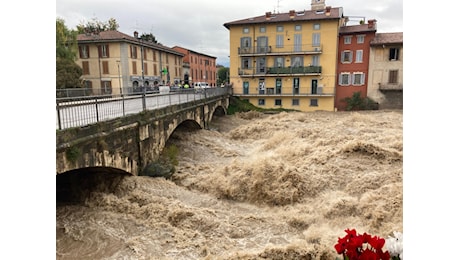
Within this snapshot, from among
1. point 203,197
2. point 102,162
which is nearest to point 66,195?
point 102,162

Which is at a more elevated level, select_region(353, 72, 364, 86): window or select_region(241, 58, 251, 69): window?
select_region(241, 58, 251, 69): window

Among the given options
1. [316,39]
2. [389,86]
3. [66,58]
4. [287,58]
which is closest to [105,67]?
[66,58]

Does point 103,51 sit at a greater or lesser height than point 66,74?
greater

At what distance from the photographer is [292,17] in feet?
110

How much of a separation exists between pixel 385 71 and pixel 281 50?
11.0m

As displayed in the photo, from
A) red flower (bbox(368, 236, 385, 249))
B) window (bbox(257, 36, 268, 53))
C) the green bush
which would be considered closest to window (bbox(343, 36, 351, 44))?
the green bush

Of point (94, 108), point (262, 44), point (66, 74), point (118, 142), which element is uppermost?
point (262, 44)

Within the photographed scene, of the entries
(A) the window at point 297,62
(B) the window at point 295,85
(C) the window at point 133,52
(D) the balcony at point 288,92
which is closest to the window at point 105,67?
(C) the window at point 133,52

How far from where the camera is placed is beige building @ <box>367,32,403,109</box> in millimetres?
30812

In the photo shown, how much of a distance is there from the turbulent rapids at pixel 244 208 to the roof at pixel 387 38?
18978 millimetres

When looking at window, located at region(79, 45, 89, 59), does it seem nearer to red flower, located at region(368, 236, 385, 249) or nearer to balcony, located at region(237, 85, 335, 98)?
balcony, located at region(237, 85, 335, 98)

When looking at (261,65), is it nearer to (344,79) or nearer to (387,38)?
(344,79)

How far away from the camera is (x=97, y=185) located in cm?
1100

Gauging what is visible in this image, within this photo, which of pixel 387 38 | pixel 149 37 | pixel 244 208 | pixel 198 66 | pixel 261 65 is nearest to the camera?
pixel 244 208
